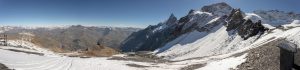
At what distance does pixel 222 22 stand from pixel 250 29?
57837mm

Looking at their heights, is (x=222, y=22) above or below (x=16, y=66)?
above

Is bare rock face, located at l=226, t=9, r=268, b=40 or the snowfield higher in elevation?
bare rock face, located at l=226, t=9, r=268, b=40

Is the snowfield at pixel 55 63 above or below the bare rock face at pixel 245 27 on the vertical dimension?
below

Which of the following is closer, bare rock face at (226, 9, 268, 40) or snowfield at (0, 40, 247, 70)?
snowfield at (0, 40, 247, 70)

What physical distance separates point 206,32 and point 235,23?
23714 millimetres

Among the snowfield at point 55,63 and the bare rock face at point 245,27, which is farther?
the bare rock face at point 245,27

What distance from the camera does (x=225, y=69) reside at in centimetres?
3303

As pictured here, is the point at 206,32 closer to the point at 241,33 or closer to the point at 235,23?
the point at 235,23

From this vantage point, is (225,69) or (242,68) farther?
(225,69)

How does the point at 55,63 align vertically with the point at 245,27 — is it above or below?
below

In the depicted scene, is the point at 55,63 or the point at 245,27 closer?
the point at 55,63

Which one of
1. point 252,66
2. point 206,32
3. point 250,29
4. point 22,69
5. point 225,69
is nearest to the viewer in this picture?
point 22,69

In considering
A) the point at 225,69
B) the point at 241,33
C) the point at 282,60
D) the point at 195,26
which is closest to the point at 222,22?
the point at 195,26

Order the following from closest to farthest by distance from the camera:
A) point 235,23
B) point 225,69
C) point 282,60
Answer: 1. point 282,60
2. point 225,69
3. point 235,23
